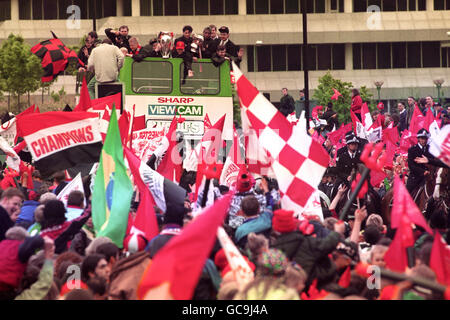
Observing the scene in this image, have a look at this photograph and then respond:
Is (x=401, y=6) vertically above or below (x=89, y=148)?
above

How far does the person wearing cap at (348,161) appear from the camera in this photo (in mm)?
16109

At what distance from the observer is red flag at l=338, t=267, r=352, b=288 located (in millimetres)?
8312

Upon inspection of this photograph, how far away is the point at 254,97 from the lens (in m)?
10.9

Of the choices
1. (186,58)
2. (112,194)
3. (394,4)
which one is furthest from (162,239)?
(394,4)

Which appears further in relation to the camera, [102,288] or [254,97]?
[254,97]

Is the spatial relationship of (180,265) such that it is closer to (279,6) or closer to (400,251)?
(400,251)

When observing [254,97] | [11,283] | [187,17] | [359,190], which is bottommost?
[11,283]

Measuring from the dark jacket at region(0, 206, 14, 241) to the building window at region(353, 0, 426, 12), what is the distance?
50.8 metres

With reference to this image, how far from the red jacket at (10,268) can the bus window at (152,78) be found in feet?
34.6

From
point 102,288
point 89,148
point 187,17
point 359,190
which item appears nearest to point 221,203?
point 102,288

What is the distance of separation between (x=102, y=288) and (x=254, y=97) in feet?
12.4

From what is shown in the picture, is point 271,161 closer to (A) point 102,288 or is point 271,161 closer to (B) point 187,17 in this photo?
(A) point 102,288

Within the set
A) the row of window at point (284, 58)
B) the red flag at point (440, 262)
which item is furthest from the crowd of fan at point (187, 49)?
the row of window at point (284, 58)

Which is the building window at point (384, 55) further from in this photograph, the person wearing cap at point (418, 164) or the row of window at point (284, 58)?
the person wearing cap at point (418, 164)
